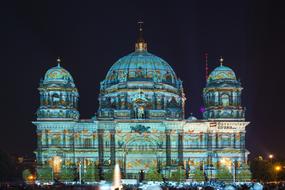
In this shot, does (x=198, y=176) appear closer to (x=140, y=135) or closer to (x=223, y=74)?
(x=140, y=135)

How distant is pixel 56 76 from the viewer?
11894cm

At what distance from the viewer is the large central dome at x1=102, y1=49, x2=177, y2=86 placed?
128 metres

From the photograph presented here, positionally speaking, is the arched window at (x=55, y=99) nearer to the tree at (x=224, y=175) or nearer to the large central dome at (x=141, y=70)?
the large central dome at (x=141, y=70)

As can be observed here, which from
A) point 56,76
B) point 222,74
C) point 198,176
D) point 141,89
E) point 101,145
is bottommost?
point 198,176

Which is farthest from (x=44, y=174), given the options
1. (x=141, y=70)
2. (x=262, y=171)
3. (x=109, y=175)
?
(x=262, y=171)

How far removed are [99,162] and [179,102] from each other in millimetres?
18616

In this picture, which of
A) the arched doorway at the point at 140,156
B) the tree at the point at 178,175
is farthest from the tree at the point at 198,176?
the arched doorway at the point at 140,156

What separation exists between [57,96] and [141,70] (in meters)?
16.3

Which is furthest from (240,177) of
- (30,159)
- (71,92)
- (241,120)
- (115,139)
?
(30,159)

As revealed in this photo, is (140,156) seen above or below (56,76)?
below

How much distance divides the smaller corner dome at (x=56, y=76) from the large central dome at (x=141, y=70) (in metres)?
11.3

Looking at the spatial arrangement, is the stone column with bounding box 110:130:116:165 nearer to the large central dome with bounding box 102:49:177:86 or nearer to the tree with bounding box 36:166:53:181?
the tree with bounding box 36:166:53:181

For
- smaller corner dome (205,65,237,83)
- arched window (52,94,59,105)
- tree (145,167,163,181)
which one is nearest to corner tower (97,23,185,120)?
arched window (52,94,59,105)

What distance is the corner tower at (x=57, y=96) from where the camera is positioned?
383ft
